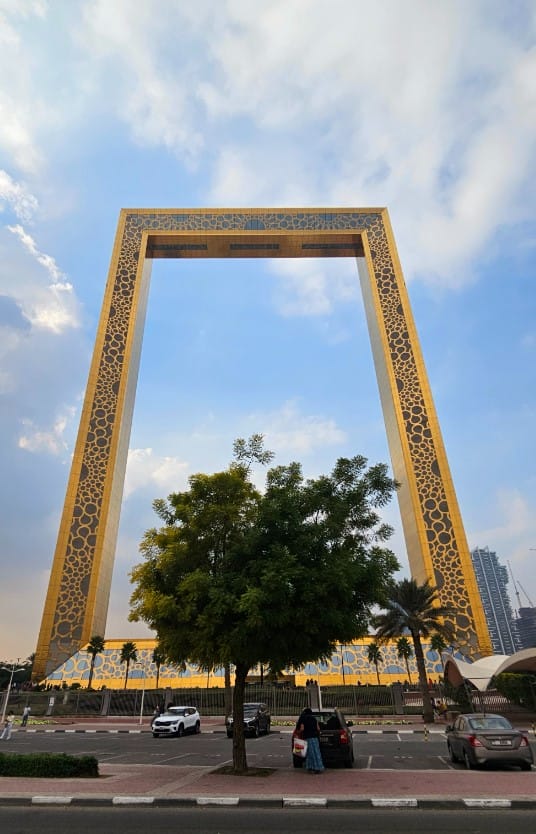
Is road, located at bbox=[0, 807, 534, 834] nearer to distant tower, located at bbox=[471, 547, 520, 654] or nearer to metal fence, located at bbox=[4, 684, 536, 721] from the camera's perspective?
metal fence, located at bbox=[4, 684, 536, 721]

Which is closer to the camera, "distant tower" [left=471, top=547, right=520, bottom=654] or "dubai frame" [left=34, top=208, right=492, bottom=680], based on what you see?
"dubai frame" [left=34, top=208, right=492, bottom=680]

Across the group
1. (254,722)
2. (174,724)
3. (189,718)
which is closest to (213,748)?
(254,722)

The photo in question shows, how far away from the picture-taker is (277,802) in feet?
30.2

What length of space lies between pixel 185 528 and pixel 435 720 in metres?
23.2

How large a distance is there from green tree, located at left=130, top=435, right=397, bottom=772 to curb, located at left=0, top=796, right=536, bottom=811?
119 inches

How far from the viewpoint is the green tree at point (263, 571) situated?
11758 millimetres

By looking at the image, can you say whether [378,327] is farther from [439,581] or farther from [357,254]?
[439,581]

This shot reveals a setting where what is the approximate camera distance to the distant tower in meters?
152

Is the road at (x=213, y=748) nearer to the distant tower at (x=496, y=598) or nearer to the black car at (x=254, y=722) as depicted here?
the black car at (x=254, y=722)

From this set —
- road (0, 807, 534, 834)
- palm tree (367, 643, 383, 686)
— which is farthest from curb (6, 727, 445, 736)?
road (0, 807, 534, 834)

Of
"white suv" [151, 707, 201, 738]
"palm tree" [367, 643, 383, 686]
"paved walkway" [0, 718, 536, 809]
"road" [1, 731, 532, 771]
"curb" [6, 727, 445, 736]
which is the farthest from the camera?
"palm tree" [367, 643, 383, 686]

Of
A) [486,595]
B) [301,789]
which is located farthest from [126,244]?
A: [486,595]

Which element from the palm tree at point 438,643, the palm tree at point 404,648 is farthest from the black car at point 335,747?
the palm tree at point 404,648

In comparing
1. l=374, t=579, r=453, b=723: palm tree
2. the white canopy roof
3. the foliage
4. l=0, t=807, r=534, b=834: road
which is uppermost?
l=374, t=579, r=453, b=723: palm tree
